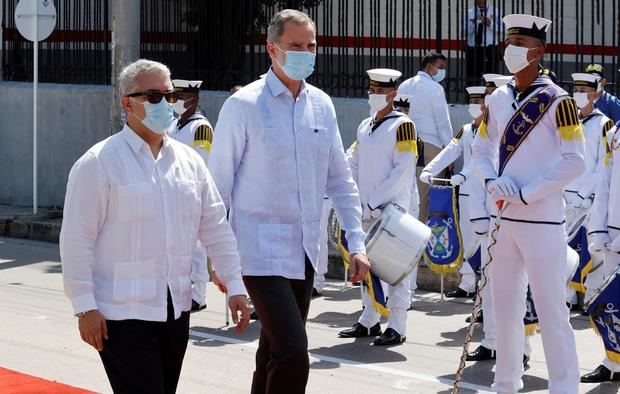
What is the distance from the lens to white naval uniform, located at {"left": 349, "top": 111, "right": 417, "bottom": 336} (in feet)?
31.6

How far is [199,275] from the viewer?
1076cm

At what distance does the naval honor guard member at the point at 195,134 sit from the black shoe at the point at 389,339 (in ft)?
5.87

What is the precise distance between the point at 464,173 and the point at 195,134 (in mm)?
2437

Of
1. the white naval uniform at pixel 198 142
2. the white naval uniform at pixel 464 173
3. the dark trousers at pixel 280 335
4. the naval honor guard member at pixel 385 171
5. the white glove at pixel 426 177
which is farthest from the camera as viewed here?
the white naval uniform at pixel 464 173

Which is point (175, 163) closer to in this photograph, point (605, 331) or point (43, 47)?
point (605, 331)

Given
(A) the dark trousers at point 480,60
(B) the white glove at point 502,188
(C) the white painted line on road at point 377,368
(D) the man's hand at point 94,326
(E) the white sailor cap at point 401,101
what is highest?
(A) the dark trousers at point 480,60

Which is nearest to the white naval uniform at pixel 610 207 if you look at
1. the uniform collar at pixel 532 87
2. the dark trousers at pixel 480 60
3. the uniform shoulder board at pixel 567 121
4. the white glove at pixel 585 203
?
the uniform collar at pixel 532 87

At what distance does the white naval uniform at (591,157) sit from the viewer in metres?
10.6

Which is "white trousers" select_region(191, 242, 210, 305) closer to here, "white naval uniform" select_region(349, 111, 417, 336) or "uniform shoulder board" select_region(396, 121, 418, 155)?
"white naval uniform" select_region(349, 111, 417, 336)

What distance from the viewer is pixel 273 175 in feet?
19.8

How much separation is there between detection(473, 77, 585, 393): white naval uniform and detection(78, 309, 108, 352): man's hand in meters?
2.59

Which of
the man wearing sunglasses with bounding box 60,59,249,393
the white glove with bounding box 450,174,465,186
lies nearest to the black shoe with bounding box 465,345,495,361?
the white glove with bounding box 450,174,465,186

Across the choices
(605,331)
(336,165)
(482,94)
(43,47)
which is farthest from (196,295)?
(43,47)

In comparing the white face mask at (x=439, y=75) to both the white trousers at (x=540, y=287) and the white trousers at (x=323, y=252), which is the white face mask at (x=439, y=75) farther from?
the white trousers at (x=540, y=287)
